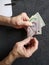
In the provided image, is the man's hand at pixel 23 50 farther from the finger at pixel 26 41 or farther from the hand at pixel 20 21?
the hand at pixel 20 21

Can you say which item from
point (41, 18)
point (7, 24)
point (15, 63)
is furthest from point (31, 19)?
point (15, 63)

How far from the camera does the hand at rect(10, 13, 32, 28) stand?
4.57 feet

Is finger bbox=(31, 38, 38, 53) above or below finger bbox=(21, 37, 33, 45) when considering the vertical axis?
below

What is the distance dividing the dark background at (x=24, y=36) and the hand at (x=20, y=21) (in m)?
0.05

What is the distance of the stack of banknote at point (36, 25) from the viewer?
4.70 ft

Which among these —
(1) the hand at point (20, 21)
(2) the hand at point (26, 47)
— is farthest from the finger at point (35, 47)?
(1) the hand at point (20, 21)

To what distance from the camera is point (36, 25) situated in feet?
4.77

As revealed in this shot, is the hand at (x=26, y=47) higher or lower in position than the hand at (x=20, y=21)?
lower

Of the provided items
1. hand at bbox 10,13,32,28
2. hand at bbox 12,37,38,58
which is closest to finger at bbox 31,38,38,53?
hand at bbox 12,37,38,58

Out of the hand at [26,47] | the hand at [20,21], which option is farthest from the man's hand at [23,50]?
the hand at [20,21]

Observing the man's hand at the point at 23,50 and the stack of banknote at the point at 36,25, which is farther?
the stack of banknote at the point at 36,25

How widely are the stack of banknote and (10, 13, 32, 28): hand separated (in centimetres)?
4

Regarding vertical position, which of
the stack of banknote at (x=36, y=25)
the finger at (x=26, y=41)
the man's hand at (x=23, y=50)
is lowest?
the man's hand at (x=23, y=50)

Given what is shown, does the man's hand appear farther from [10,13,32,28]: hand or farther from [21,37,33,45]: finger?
[10,13,32,28]: hand
